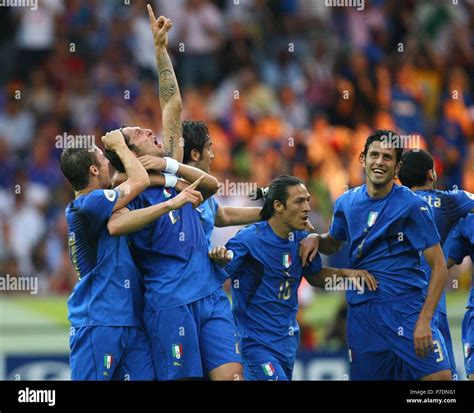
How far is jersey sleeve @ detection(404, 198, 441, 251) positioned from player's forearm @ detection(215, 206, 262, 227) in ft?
4.12

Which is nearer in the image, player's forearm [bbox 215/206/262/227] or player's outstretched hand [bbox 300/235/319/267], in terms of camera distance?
player's outstretched hand [bbox 300/235/319/267]

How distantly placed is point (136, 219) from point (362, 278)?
5.47 ft

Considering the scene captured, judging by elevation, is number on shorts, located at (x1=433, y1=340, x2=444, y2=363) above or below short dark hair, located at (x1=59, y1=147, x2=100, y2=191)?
below

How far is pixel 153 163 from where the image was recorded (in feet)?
26.7

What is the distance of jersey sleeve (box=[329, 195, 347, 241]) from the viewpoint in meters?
8.61

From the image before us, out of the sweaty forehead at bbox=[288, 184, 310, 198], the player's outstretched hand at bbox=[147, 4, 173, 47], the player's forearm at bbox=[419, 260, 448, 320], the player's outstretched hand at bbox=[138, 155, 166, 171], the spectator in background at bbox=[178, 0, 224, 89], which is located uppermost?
the spectator in background at bbox=[178, 0, 224, 89]

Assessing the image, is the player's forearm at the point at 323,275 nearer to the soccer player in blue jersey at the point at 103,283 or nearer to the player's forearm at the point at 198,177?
the player's forearm at the point at 198,177

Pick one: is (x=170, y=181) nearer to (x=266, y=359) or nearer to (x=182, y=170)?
(x=182, y=170)
